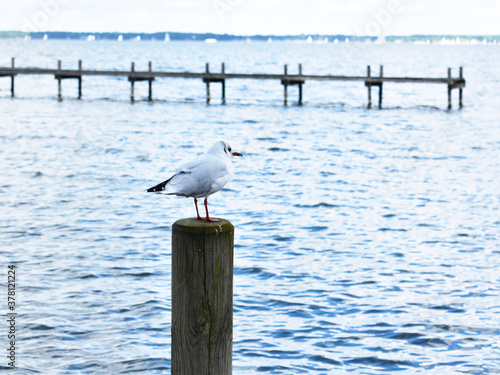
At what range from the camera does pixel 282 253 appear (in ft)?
40.0

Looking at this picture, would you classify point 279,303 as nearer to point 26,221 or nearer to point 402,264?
point 402,264

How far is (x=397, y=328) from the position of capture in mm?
8828

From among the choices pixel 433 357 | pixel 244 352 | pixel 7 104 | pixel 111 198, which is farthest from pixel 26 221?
pixel 7 104

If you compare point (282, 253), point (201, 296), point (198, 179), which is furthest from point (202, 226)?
point (282, 253)

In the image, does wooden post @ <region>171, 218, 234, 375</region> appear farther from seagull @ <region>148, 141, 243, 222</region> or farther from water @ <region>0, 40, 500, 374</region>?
water @ <region>0, 40, 500, 374</region>

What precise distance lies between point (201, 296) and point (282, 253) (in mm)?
7936

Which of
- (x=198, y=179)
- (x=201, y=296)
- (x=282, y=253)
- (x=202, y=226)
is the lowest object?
(x=282, y=253)

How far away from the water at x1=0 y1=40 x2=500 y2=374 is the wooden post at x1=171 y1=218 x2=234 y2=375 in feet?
10.9

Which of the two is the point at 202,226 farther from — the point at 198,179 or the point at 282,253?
the point at 282,253

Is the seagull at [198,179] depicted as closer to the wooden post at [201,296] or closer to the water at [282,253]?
the wooden post at [201,296]

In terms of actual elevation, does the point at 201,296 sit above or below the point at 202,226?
below

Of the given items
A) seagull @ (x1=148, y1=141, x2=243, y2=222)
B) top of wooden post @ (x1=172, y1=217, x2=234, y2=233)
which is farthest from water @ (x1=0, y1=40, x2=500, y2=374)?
top of wooden post @ (x1=172, y1=217, x2=234, y2=233)

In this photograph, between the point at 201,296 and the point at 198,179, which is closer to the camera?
the point at 201,296

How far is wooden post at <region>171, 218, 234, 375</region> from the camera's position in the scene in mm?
4254
